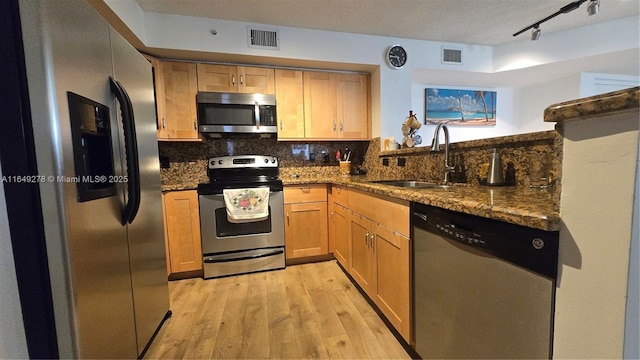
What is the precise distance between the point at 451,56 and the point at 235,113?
8.34 ft

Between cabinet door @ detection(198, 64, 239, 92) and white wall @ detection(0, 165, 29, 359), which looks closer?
white wall @ detection(0, 165, 29, 359)

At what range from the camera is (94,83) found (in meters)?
0.94

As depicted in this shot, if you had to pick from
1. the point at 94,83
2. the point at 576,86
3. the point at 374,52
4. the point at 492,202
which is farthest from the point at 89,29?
the point at 576,86

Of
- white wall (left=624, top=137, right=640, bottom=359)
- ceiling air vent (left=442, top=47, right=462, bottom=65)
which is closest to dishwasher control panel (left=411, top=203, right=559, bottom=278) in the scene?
white wall (left=624, top=137, right=640, bottom=359)

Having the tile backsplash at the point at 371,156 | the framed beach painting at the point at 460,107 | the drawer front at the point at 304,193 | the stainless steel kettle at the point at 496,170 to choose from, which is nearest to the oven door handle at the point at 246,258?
the drawer front at the point at 304,193

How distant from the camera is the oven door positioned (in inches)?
89.4

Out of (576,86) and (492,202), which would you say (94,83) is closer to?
(492,202)

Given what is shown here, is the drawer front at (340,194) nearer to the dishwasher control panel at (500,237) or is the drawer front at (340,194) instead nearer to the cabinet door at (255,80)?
the dishwasher control panel at (500,237)

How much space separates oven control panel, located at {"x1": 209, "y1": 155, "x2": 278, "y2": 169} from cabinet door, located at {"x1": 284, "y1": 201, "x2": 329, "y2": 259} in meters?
0.56

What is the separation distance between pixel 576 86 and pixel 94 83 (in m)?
4.95

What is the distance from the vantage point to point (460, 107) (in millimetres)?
3637

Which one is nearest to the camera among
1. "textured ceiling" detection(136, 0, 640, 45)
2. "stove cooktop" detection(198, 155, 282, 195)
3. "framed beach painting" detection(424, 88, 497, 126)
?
"textured ceiling" detection(136, 0, 640, 45)

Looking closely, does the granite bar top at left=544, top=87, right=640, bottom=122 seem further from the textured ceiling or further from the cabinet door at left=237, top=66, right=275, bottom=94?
the cabinet door at left=237, top=66, right=275, bottom=94

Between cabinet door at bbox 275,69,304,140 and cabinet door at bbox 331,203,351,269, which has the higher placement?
cabinet door at bbox 275,69,304,140
